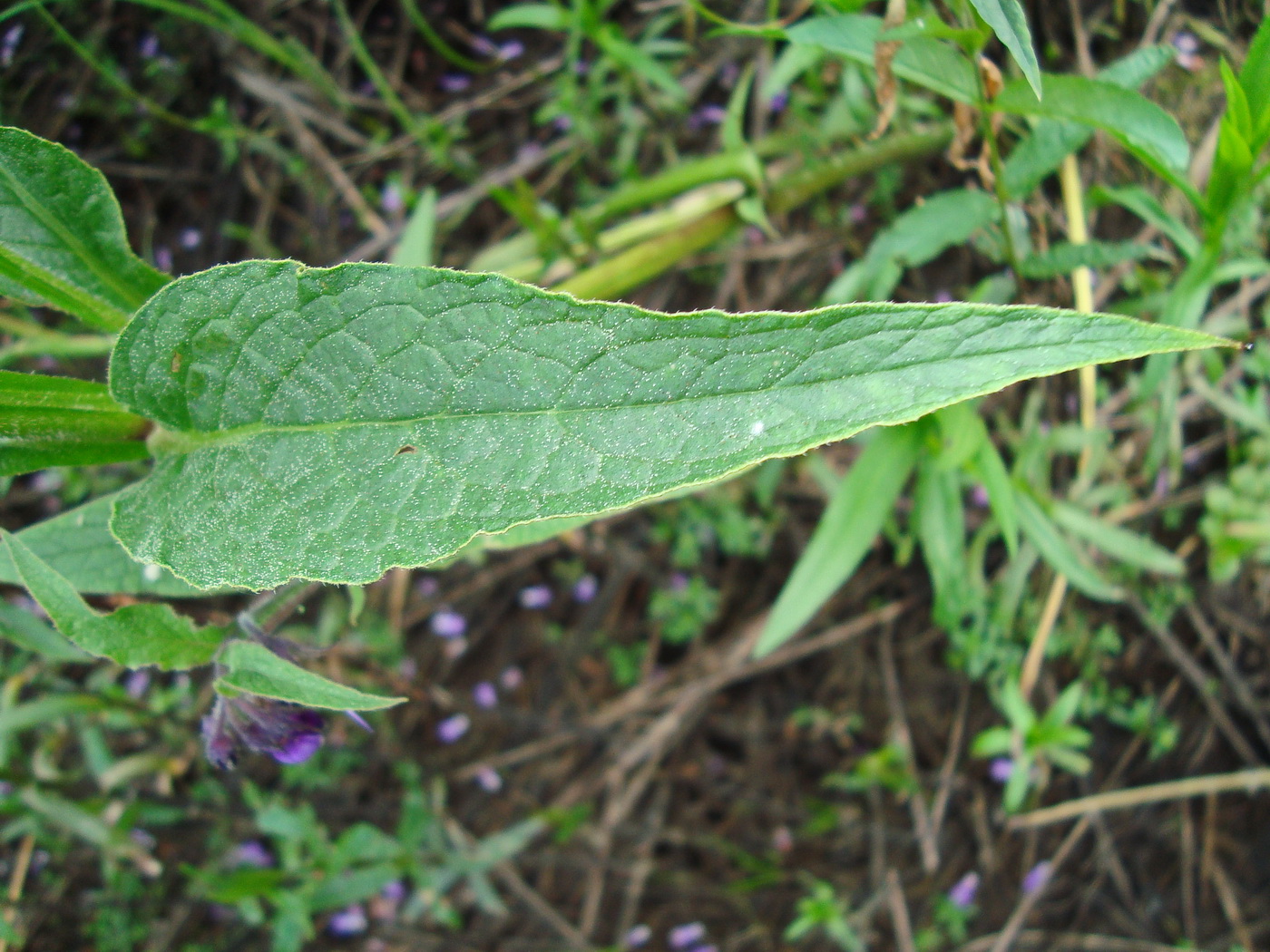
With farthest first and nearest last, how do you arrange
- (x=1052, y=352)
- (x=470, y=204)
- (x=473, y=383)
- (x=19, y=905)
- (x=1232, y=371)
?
(x=470, y=204), (x=19, y=905), (x=1232, y=371), (x=473, y=383), (x=1052, y=352)

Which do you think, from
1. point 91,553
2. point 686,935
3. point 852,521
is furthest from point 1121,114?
point 686,935

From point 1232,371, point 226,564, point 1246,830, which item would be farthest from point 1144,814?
point 226,564

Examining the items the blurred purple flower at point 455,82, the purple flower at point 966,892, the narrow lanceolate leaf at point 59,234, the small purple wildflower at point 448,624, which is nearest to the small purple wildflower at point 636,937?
the purple flower at point 966,892

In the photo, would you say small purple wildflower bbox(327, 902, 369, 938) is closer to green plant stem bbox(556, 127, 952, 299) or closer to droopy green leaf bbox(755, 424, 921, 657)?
droopy green leaf bbox(755, 424, 921, 657)

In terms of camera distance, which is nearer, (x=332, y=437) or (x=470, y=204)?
(x=332, y=437)

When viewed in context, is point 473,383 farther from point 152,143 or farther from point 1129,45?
point 152,143

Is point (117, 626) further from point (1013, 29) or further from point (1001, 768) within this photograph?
point (1001, 768)
